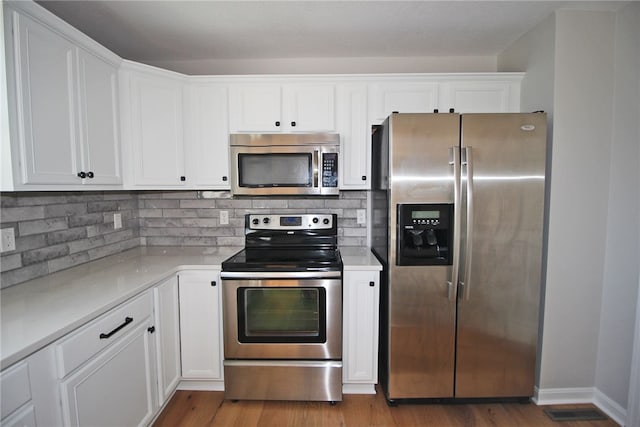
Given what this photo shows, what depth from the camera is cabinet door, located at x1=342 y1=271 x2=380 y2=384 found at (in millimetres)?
2016

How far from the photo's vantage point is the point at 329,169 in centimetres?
220

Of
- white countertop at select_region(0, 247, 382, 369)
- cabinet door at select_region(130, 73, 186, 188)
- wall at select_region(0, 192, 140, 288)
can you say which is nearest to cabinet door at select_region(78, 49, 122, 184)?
cabinet door at select_region(130, 73, 186, 188)

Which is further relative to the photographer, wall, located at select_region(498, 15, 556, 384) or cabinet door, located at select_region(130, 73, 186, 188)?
cabinet door, located at select_region(130, 73, 186, 188)

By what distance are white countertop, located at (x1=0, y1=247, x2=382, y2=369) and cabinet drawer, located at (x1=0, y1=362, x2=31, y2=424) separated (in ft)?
0.12

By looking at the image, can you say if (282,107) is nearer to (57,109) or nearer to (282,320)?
(57,109)

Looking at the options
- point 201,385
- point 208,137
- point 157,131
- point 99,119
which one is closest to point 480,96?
point 208,137

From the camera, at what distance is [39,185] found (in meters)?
1.40

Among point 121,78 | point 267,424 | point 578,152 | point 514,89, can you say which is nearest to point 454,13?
point 514,89

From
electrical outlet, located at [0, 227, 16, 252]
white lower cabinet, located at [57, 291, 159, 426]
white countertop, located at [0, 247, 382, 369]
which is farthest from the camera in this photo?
electrical outlet, located at [0, 227, 16, 252]

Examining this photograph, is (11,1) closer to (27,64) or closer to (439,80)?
(27,64)

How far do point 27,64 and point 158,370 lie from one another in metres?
1.72

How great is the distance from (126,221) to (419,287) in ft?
7.73

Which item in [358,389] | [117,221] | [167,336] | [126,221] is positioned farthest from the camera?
[126,221]

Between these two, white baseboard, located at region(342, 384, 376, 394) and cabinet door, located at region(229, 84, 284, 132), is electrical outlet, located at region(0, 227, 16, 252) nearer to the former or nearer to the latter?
cabinet door, located at region(229, 84, 284, 132)
